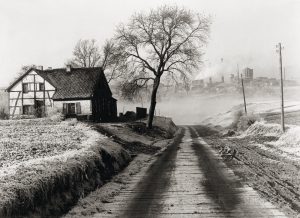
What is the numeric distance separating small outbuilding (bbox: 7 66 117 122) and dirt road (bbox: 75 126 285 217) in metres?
30.4

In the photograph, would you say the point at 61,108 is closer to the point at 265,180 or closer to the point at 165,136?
the point at 165,136

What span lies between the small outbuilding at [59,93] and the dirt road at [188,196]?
30381 millimetres

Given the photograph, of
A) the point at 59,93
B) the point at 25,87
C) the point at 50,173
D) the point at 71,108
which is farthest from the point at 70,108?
the point at 50,173

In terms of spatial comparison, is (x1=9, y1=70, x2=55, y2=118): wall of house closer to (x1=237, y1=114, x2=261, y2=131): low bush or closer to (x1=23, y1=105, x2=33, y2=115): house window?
(x1=23, y1=105, x2=33, y2=115): house window

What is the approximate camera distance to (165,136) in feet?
160

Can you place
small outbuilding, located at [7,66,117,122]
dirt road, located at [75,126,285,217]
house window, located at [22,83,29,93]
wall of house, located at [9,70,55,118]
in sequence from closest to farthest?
dirt road, located at [75,126,285,217], small outbuilding, located at [7,66,117,122], wall of house, located at [9,70,55,118], house window, located at [22,83,29,93]

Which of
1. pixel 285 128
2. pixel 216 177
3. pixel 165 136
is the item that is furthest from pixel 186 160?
pixel 165 136

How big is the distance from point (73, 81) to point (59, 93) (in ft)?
8.14

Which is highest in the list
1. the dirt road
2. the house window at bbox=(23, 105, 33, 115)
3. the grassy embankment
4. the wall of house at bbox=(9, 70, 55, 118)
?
the wall of house at bbox=(9, 70, 55, 118)

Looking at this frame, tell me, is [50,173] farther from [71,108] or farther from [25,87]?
[25,87]

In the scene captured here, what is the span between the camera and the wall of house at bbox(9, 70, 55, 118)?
171 ft

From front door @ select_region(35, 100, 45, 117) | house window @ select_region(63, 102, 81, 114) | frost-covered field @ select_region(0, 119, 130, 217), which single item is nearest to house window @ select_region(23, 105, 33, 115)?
front door @ select_region(35, 100, 45, 117)

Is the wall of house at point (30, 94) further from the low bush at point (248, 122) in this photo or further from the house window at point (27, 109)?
the low bush at point (248, 122)

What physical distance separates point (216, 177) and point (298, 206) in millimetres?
5958
